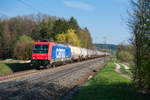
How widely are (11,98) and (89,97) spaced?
12.7 ft

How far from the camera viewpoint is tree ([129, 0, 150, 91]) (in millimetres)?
8508

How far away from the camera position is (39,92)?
1050 centimetres

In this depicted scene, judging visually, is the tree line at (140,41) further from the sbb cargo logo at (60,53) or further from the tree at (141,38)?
the sbb cargo logo at (60,53)

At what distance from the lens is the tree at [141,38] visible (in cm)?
851

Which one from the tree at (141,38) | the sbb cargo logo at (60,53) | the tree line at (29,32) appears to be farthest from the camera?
the tree line at (29,32)

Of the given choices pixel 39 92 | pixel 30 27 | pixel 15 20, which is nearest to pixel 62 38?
pixel 30 27

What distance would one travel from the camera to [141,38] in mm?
9375

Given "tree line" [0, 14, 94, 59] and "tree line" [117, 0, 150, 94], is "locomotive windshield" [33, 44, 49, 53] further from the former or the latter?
"tree line" [0, 14, 94, 59]

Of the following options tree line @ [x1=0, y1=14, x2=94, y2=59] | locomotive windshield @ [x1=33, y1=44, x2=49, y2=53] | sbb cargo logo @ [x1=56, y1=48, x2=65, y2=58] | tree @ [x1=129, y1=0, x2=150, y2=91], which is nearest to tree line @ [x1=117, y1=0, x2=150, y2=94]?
tree @ [x1=129, y1=0, x2=150, y2=91]

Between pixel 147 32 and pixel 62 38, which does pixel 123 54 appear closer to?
pixel 62 38

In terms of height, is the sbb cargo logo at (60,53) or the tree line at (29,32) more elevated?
the tree line at (29,32)

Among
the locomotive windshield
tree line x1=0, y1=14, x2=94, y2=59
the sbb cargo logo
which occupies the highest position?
tree line x1=0, y1=14, x2=94, y2=59

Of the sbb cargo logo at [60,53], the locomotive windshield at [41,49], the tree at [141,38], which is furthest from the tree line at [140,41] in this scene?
the sbb cargo logo at [60,53]

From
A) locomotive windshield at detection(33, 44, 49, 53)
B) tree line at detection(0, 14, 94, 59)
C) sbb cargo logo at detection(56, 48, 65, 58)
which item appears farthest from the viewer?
tree line at detection(0, 14, 94, 59)
